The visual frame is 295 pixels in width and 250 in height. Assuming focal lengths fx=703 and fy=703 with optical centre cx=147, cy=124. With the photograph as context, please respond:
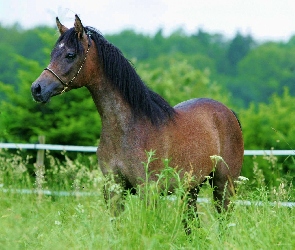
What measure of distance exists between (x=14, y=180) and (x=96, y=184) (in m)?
1.07

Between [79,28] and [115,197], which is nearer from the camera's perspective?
[115,197]

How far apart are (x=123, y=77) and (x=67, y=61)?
52cm

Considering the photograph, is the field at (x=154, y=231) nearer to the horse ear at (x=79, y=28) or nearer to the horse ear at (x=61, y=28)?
the horse ear at (x=79, y=28)

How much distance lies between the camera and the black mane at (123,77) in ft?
20.6

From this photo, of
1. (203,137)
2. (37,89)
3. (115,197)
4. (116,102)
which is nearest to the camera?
(115,197)

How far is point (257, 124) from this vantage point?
48.3 ft

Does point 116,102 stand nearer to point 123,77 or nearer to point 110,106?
point 110,106

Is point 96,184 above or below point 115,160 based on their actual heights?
below

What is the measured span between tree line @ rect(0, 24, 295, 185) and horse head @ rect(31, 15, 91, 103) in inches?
44.1

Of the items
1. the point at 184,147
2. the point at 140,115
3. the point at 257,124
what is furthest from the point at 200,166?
the point at 257,124

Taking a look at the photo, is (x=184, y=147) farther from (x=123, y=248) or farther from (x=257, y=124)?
(x=257, y=124)

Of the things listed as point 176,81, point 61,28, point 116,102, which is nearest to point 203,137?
point 116,102

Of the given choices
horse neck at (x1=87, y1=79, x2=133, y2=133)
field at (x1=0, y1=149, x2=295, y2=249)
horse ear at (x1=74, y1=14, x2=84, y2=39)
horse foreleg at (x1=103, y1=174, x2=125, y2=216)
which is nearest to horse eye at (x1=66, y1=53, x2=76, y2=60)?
horse ear at (x1=74, y1=14, x2=84, y2=39)

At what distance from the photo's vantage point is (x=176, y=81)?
162 ft
